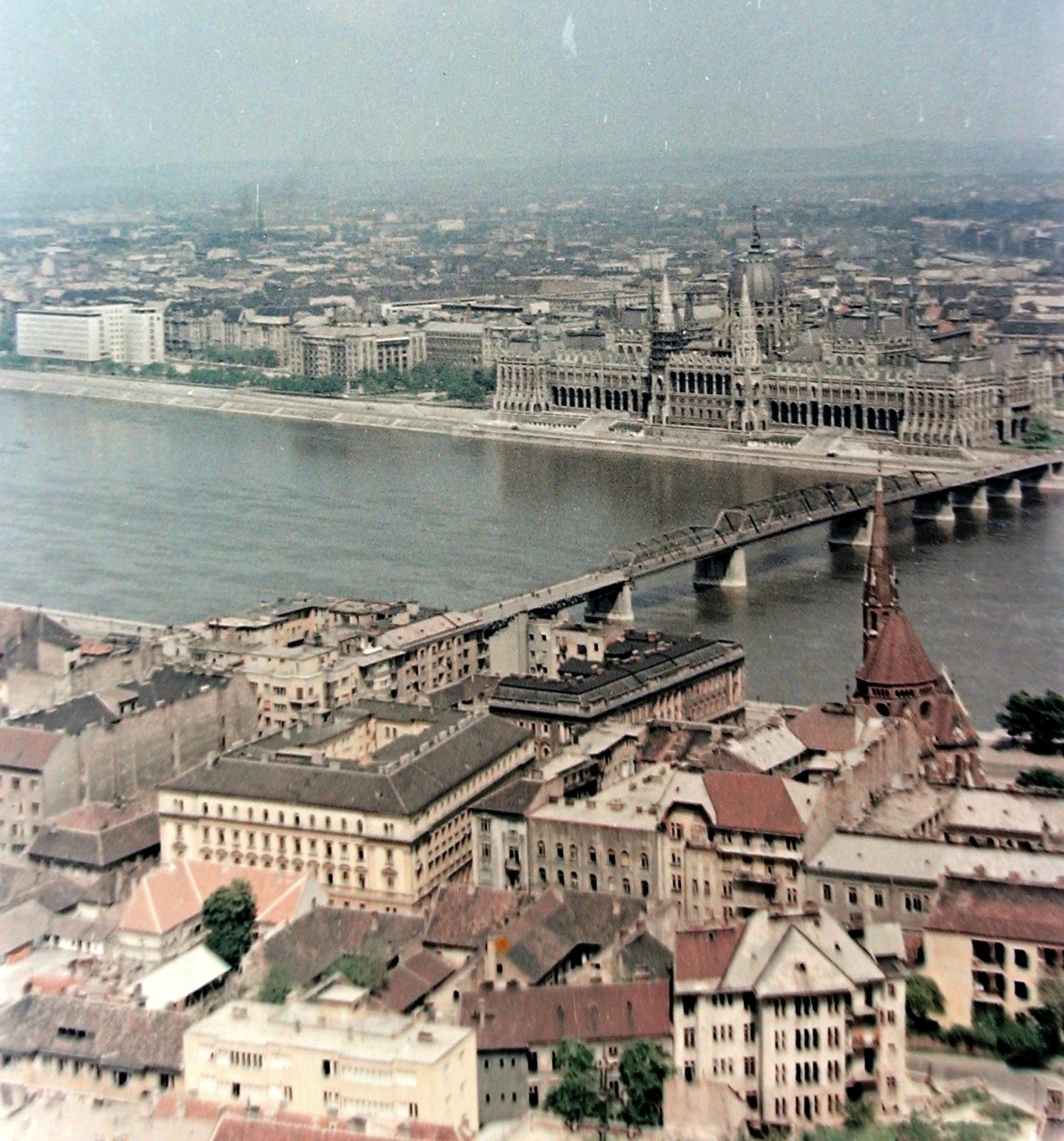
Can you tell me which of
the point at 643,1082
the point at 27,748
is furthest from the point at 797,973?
the point at 27,748

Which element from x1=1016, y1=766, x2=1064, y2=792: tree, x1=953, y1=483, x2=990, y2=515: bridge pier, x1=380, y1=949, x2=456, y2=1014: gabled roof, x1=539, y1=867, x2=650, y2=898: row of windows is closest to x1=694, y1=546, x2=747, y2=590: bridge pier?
x1=953, y1=483, x2=990, y2=515: bridge pier

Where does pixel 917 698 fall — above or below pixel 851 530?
above

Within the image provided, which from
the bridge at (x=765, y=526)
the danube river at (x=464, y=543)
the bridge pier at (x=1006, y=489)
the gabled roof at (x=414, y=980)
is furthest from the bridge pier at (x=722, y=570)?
the gabled roof at (x=414, y=980)

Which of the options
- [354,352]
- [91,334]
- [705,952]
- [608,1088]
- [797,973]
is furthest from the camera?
[91,334]

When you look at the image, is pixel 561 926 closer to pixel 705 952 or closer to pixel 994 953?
pixel 705 952

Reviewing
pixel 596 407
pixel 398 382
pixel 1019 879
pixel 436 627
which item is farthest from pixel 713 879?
pixel 398 382

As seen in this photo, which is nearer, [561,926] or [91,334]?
[561,926]

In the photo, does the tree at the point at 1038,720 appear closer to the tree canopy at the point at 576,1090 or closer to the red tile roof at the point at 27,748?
the red tile roof at the point at 27,748
